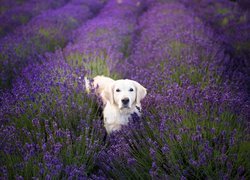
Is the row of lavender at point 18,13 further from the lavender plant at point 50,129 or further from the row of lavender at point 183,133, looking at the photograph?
the row of lavender at point 183,133

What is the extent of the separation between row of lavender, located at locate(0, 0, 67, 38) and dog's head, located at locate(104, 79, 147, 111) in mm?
3924

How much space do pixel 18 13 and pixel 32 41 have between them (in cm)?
312

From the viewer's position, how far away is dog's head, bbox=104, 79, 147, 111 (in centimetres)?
244

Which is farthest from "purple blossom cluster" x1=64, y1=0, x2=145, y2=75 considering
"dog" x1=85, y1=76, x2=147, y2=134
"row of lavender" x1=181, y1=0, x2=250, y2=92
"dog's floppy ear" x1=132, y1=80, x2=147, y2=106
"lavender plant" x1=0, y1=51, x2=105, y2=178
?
"row of lavender" x1=181, y1=0, x2=250, y2=92

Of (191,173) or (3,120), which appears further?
(3,120)

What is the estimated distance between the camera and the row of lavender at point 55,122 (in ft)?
5.55

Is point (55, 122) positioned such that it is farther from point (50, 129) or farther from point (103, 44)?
point (103, 44)

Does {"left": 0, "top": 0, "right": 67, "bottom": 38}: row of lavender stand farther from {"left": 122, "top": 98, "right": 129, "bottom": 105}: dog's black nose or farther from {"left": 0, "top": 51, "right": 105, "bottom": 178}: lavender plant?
{"left": 122, "top": 98, "right": 129, "bottom": 105}: dog's black nose

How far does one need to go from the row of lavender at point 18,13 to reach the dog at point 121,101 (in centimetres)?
391

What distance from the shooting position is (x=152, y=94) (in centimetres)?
258

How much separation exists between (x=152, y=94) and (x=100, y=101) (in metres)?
0.60

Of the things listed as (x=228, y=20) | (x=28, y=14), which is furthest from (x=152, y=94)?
(x=28, y=14)

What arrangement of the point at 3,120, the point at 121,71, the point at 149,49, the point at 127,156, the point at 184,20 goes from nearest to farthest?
the point at 127,156 → the point at 3,120 → the point at 121,71 → the point at 149,49 → the point at 184,20

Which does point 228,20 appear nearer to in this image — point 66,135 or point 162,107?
point 162,107
